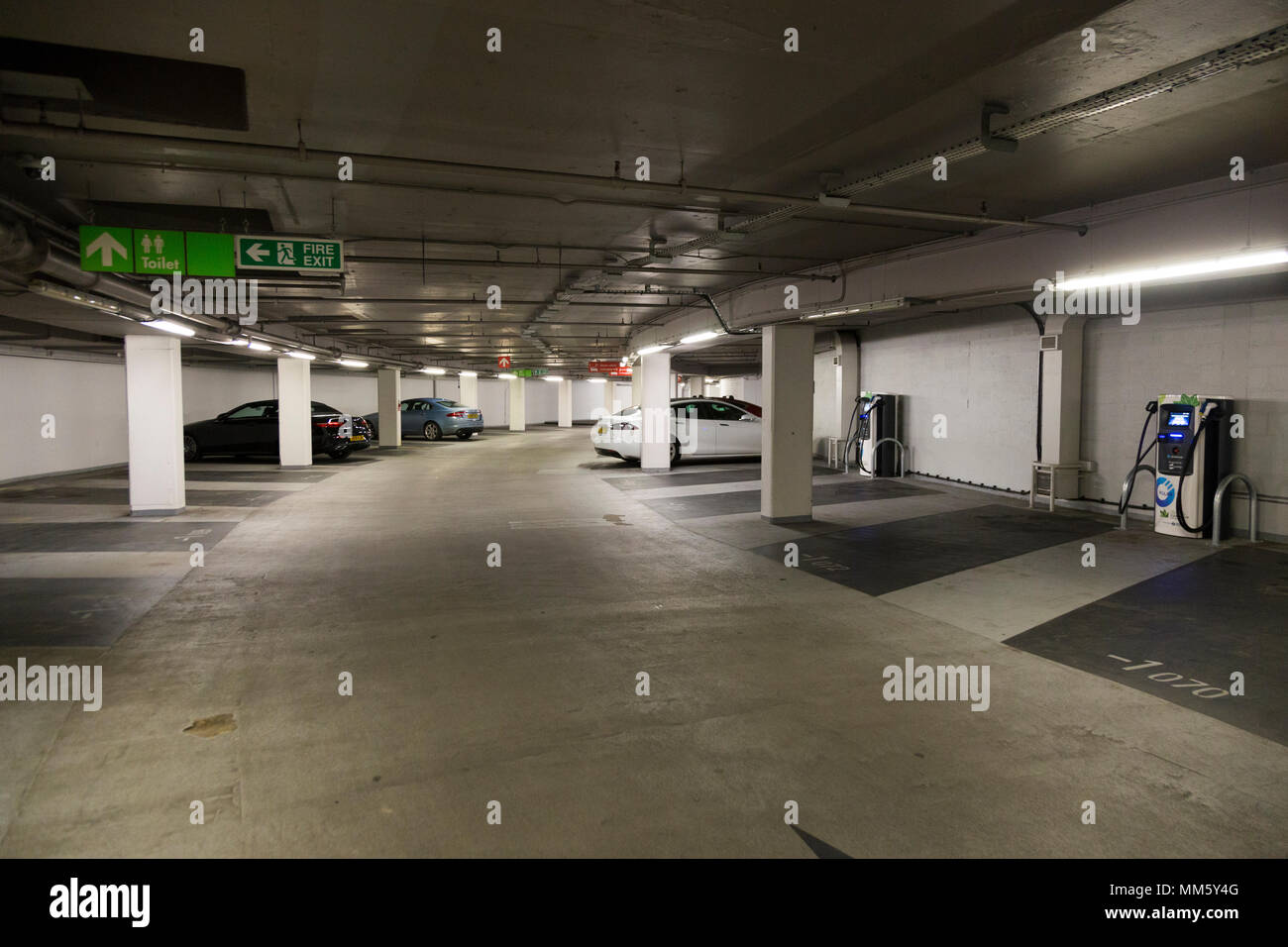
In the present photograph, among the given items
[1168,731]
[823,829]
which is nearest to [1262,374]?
[1168,731]

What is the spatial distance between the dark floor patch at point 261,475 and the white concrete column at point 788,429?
10263mm

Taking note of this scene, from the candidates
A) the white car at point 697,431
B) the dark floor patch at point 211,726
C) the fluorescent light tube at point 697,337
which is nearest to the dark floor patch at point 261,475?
the white car at point 697,431

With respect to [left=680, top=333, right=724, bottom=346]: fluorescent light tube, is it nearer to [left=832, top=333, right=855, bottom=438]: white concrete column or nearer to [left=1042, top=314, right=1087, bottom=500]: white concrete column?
[left=832, top=333, right=855, bottom=438]: white concrete column

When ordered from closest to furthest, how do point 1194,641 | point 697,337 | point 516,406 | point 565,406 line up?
point 1194,641 → point 697,337 → point 516,406 → point 565,406

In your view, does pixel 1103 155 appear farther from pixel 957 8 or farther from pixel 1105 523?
pixel 1105 523

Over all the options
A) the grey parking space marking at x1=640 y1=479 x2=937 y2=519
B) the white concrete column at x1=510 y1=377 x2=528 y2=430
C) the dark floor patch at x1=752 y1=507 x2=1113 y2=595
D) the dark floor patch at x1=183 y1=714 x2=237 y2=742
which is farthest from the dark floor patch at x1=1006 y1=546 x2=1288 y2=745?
the white concrete column at x1=510 y1=377 x2=528 y2=430

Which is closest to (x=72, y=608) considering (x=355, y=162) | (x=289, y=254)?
(x=289, y=254)

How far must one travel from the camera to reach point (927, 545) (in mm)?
8875

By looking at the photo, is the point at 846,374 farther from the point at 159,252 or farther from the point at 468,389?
the point at 468,389

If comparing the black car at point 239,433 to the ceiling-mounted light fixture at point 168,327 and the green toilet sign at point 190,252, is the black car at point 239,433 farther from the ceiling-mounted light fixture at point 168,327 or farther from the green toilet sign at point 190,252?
the green toilet sign at point 190,252

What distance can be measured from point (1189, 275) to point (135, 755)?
8.97 meters

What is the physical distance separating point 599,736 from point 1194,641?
447 centimetres

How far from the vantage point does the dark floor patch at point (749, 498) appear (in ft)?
38.4

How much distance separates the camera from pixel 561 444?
26.6 metres
